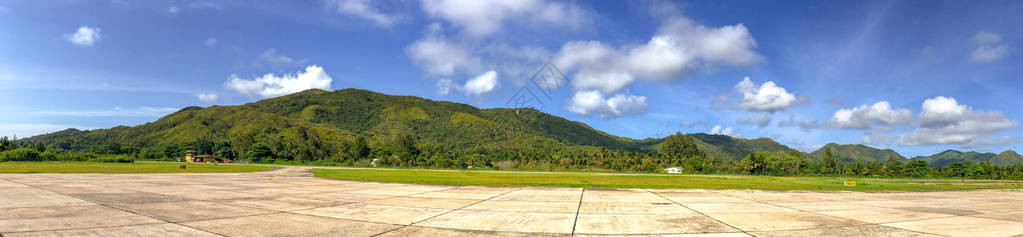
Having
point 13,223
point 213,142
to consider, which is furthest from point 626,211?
point 213,142

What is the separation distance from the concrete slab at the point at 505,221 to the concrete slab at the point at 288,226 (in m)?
1.60

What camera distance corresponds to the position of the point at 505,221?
1195cm

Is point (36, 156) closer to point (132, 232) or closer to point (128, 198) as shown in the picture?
point (128, 198)

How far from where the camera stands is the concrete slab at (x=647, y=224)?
1073 centimetres

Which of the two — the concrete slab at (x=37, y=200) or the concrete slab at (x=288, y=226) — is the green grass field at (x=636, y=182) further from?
the concrete slab at (x=288, y=226)

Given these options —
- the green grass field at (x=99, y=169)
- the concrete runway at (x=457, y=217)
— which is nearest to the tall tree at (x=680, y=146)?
the green grass field at (x=99, y=169)

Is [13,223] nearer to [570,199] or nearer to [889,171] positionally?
[570,199]

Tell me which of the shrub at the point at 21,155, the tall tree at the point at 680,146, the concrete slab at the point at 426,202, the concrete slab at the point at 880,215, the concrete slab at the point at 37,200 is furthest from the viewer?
the tall tree at the point at 680,146

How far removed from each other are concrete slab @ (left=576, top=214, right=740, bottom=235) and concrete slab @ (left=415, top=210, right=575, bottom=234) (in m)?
0.56

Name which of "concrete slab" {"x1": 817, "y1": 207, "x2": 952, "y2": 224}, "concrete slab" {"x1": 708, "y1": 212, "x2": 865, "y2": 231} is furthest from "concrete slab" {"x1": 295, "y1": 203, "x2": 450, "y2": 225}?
"concrete slab" {"x1": 817, "y1": 207, "x2": 952, "y2": 224}

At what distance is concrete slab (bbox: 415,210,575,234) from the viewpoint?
10.8m

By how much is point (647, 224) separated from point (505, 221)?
403cm

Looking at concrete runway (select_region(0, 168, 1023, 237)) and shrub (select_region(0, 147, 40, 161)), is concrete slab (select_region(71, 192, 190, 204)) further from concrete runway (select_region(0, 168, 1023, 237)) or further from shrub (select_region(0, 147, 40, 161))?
shrub (select_region(0, 147, 40, 161))

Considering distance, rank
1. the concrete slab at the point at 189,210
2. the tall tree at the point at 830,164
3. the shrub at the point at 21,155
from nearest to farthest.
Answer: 1. the concrete slab at the point at 189,210
2. the shrub at the point at 21,155
3. the tall tree at the point at 830,164
